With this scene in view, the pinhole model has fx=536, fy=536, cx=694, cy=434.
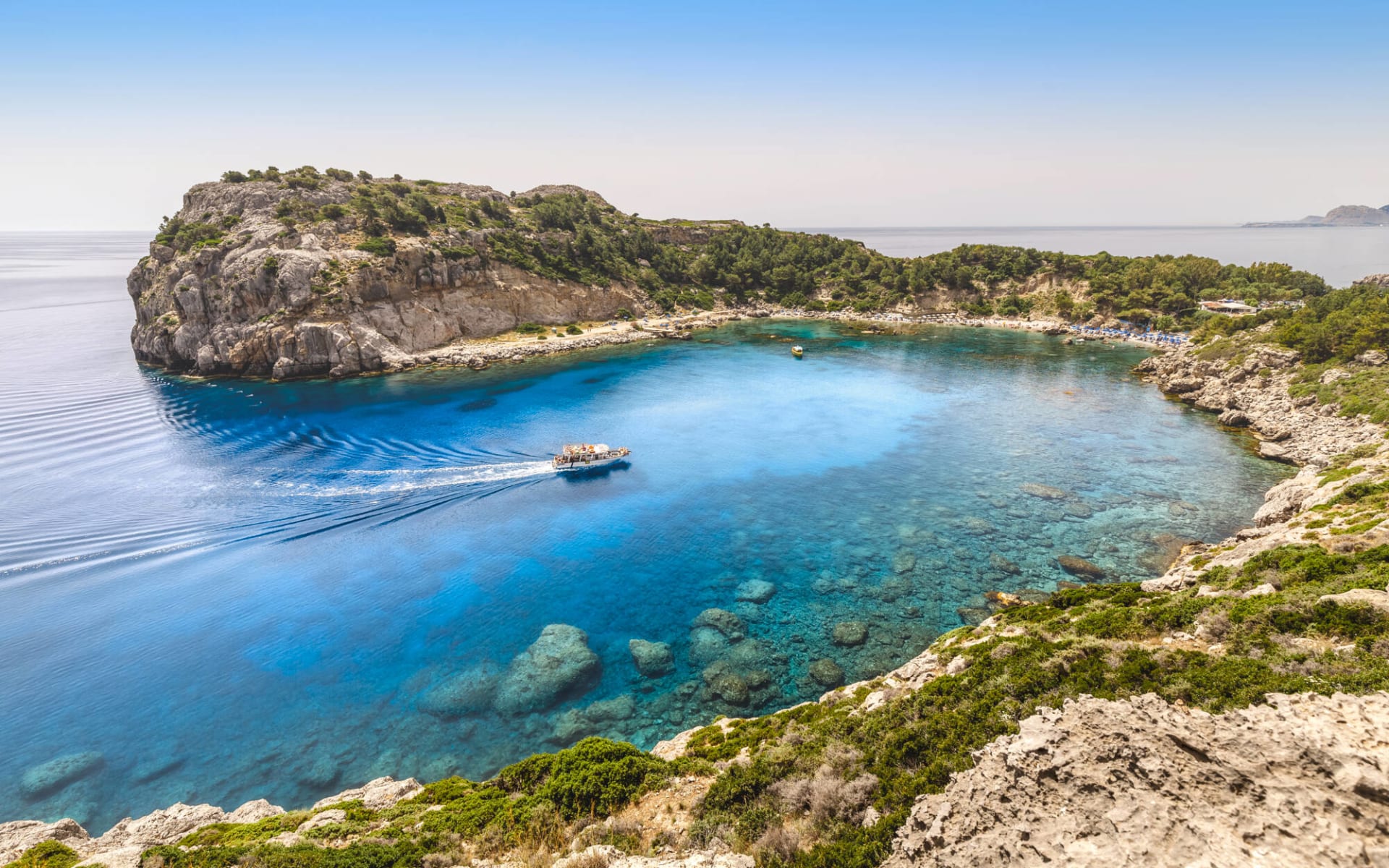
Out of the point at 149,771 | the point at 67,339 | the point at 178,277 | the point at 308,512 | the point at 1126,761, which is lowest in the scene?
the point at 149,771

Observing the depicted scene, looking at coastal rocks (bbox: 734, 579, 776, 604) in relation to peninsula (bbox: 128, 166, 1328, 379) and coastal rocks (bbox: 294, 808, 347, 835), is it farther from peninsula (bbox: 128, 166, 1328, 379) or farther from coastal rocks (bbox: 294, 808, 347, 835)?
→ peninsula (bbox: 128, 166, 1328, 379)

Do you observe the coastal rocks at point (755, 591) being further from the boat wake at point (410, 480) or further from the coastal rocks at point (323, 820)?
the boat wake at point (410, 480)

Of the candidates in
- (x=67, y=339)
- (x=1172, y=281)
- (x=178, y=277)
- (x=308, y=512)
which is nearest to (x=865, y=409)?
(x=308, y=512)

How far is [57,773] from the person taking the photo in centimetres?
1998

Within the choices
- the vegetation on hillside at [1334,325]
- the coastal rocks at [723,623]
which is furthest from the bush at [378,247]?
the vegetation on hillside at [1334,325]

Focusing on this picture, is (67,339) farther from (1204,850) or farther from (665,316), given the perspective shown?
(1204,850)

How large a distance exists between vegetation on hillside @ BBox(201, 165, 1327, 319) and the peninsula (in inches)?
15.5

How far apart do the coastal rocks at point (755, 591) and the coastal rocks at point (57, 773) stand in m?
27.0

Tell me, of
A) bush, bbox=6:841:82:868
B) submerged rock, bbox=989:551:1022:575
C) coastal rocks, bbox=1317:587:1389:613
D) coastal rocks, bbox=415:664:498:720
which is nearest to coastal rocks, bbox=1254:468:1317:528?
submerged rock, bbox=989:551:1022:575

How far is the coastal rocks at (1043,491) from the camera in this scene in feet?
126

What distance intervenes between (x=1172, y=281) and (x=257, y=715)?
13632 cm

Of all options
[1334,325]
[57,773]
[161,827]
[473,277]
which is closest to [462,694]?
[161,827]

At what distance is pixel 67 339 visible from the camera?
306 feet

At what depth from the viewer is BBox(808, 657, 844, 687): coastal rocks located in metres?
23.4
